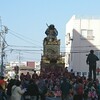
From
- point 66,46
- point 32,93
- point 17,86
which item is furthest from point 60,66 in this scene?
point 66,46

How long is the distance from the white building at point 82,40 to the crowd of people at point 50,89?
138 ft

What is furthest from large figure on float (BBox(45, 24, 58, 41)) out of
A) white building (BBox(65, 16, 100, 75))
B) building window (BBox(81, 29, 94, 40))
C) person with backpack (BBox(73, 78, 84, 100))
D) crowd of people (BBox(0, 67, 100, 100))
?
building window (BBox(81, 29, 94, 40))

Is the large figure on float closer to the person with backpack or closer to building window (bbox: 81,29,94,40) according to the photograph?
the person with backpack

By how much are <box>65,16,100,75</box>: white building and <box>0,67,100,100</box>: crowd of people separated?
4217 cm

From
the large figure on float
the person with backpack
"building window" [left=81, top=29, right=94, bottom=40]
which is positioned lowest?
the person with backpack

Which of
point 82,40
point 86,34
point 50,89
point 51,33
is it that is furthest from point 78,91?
point 82,40

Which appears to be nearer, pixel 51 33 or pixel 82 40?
pixel 51 33

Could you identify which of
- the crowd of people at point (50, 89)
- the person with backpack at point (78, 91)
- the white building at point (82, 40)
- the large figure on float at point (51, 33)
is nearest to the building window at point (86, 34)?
the white building at point (82, 40)

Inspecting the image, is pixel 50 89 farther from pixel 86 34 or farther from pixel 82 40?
pixel 82 40

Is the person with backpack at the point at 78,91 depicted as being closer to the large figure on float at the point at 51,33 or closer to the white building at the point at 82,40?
the large figure on float at the point at 51,33

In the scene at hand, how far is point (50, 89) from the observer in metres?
31.3

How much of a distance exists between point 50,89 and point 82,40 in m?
46.1

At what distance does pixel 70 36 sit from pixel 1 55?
14473mm

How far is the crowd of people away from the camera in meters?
19.7
